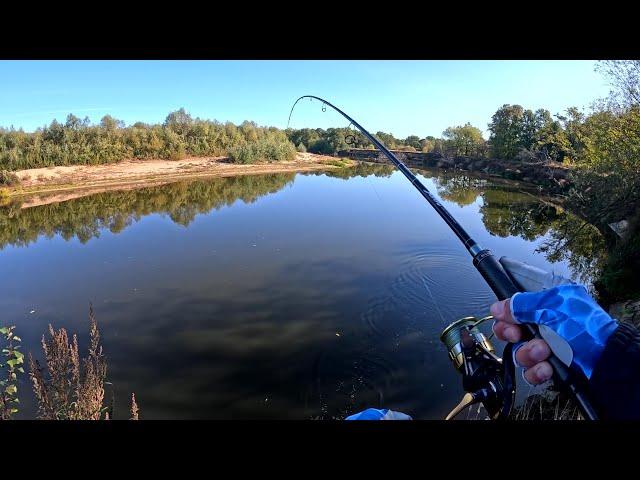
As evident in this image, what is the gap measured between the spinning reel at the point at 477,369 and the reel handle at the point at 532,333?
0.42 ft

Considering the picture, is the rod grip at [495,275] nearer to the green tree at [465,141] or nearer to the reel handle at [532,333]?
the reel handle at [532,333]

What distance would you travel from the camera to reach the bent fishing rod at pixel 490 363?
90cm

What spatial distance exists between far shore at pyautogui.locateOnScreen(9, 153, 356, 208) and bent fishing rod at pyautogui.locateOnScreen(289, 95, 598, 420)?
24096 mm

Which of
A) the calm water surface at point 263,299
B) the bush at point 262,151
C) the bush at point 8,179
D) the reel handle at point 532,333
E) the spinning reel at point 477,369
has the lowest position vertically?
the calm water surface at point 263,299

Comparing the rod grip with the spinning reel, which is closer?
the rod grip

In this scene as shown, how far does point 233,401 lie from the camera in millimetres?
5117

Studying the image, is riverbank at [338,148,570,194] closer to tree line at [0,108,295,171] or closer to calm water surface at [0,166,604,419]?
calm water surface at [0,166,604,419]

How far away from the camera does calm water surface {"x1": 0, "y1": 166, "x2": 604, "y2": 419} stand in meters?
5.25

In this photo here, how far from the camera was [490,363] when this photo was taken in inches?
59.9

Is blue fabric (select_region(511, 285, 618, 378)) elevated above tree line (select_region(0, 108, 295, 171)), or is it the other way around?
tree line (select_region(0, 108, 295, 171))

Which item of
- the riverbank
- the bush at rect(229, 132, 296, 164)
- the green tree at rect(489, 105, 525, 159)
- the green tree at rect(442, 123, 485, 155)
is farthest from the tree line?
the green tree at rect(489, 105, 525, 159)

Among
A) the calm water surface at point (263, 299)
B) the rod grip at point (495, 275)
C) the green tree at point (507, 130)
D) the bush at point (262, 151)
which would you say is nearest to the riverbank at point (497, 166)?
the green tree at point (507, 130)
